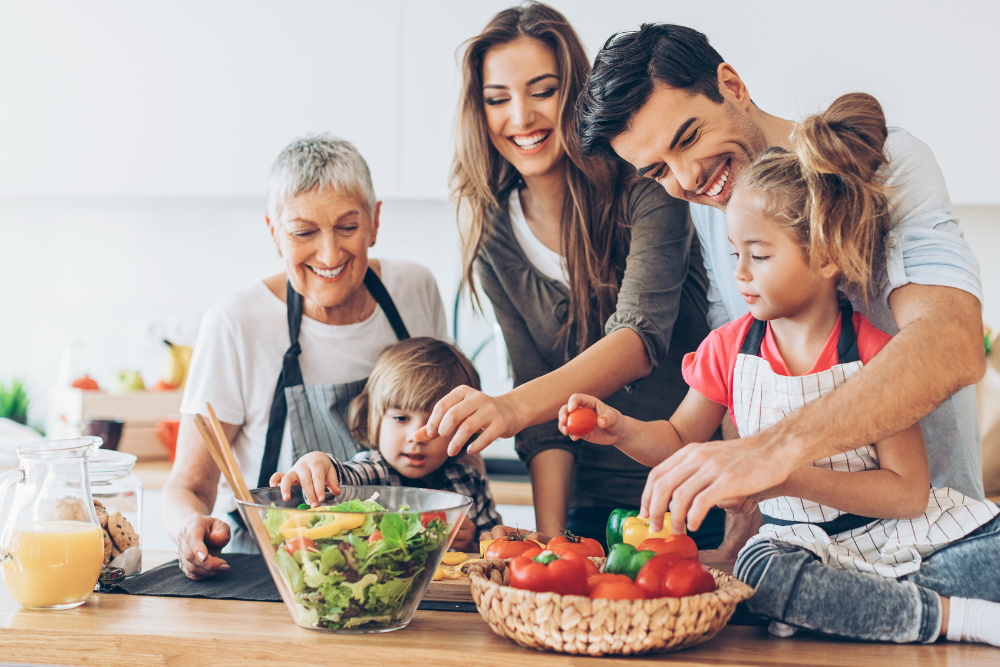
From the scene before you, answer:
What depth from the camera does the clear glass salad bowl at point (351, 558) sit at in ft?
2.99

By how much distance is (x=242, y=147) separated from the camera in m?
2.64

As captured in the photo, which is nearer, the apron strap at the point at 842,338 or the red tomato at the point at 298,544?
the red tomato at the point at 298,544

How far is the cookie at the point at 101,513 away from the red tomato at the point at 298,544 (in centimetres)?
41

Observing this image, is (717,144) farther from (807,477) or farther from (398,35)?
(398,35)

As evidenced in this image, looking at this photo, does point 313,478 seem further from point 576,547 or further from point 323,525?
point 576,547

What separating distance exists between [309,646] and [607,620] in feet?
1.05

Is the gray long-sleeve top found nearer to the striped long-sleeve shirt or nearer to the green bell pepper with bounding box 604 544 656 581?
the striped long-sleeve shirt

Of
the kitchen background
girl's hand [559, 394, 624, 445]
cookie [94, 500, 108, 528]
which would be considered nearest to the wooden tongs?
cookie [94, 500, 108, 528]

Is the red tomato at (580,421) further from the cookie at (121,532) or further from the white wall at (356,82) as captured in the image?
the white wall at (356,82)

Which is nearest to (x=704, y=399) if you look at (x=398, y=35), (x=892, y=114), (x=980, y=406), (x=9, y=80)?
(x=980, y=406)

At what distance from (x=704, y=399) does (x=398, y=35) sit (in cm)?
174

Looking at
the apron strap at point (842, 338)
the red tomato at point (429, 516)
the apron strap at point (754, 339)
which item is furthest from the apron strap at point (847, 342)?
the red tomato at point (429, 516)

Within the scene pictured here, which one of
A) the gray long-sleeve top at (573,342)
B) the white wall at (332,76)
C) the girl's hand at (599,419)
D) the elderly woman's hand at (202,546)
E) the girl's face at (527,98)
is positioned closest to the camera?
the girl's hand at (599,419)

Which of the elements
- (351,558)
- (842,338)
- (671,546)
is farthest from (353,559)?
(842,338)
